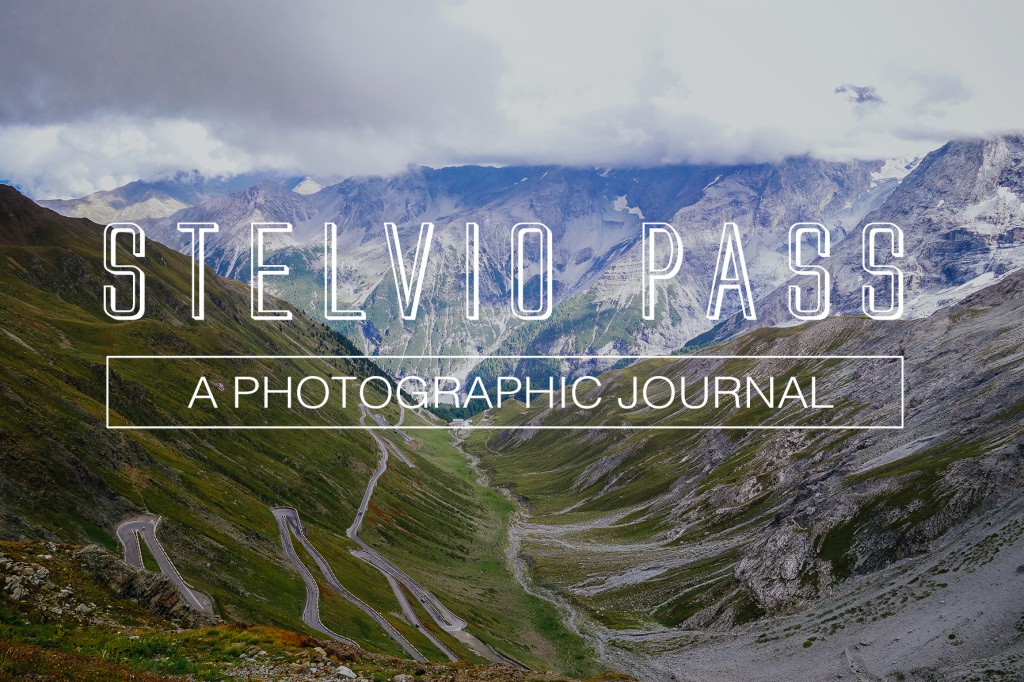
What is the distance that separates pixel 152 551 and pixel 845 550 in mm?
96465

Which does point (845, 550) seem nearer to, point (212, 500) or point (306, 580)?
point (306, 580)

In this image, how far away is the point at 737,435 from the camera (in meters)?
192

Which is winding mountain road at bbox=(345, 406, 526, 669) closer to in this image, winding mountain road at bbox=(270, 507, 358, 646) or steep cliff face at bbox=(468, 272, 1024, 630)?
winding mountain road at bbox=(270, 507, 358, 646)

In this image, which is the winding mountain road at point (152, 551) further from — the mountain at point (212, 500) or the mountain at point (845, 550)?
the mountain at point (845, 550)

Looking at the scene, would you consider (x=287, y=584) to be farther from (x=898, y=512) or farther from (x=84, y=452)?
(x=898, y=512)

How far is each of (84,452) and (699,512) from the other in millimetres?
128122

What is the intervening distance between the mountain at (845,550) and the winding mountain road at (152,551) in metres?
65.5

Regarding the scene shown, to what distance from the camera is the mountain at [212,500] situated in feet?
247

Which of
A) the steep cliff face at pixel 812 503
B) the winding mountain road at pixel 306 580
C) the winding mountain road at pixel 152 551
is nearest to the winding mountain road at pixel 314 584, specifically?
the winding mountain road at pixel 306 580

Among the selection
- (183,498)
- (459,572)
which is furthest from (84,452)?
(459,572)

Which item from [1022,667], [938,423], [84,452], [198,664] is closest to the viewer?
[198,664]

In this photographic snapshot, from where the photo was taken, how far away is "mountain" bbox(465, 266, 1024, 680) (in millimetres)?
75750

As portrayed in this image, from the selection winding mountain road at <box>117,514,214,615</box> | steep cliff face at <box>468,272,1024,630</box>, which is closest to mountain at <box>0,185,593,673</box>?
winding mountain road at <box>117,514,214,615</box>

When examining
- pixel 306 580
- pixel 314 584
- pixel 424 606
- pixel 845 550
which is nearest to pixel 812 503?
pixel 845 550
